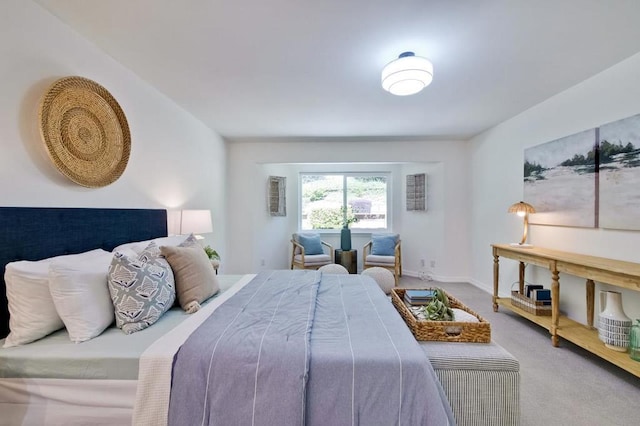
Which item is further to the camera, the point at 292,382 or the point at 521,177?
the point at 521,177

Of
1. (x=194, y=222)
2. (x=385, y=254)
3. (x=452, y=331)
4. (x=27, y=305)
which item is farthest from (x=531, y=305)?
(x=27, y=305)

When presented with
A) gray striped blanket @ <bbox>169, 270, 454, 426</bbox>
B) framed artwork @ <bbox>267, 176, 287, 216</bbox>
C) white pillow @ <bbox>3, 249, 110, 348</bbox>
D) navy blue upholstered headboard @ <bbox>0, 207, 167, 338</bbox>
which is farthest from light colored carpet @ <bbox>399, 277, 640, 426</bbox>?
framed artwork @ <bbox>267, 176, 287, 216</bbox>

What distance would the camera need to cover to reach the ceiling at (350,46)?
1649 millimetres

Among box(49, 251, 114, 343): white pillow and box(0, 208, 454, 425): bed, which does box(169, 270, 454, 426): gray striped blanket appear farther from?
box(49, 251, 114, 343): white pillow

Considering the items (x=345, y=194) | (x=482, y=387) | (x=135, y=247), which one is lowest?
(x=482, y=387)

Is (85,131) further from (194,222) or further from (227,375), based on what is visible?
(227,375)

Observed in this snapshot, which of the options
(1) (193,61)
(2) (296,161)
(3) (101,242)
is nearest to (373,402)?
(3) (101,242)

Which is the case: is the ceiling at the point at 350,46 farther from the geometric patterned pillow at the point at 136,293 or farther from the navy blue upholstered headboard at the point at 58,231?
the geometric patterned pillow at the point at 136,293

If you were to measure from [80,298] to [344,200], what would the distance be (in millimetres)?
4708

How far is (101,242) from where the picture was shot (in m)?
2.05

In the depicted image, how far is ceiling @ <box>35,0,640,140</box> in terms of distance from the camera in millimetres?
1649

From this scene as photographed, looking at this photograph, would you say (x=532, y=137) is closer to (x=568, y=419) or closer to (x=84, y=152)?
(x=568, y=419)

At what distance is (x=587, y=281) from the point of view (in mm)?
2494

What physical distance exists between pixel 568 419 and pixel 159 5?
3.40m
